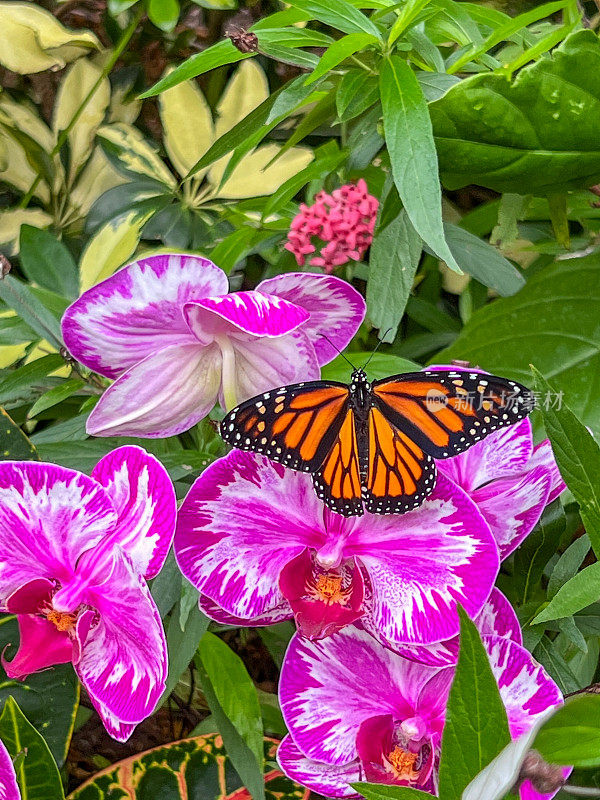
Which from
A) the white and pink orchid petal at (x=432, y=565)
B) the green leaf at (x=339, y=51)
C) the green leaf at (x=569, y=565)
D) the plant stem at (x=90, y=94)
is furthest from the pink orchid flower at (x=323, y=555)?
the plant stem at (x=90, y=94)

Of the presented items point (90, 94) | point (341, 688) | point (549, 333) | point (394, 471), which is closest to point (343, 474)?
point (394, 471)

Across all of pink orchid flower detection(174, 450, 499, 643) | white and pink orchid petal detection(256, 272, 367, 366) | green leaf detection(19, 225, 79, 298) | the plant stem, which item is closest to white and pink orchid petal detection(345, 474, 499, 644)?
pink orchid flower detection(174, 450, 499, 643)

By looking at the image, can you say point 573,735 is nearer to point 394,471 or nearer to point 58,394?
point 394,471

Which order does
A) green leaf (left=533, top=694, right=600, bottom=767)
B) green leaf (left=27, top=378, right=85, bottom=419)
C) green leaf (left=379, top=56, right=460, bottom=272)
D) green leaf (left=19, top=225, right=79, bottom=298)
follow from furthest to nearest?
green leaf (left=19, top=225, right=79, bottom=298)
green leaf (left=27, top=378, right=85, bottom=419)
green leaf (left=379, top=56, right=460, bottom=272)
green leaf (left=533, top=694, right=600, bottom=767)

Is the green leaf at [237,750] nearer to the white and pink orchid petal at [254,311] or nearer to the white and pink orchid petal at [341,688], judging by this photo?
the white and pink orchid petal at [341,688]

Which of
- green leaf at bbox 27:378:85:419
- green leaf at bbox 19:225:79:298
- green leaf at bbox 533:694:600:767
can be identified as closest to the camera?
green leaf at bbox 533:694:600:767

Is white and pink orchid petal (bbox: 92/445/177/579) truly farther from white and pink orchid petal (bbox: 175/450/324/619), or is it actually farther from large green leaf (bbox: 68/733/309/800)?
large green leaf (bbox: 68/733/309/800)

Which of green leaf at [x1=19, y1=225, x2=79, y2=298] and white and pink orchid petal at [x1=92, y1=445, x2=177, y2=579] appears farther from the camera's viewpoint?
green leaf at [x1=19, y1=225, x2=79, y2=298]
